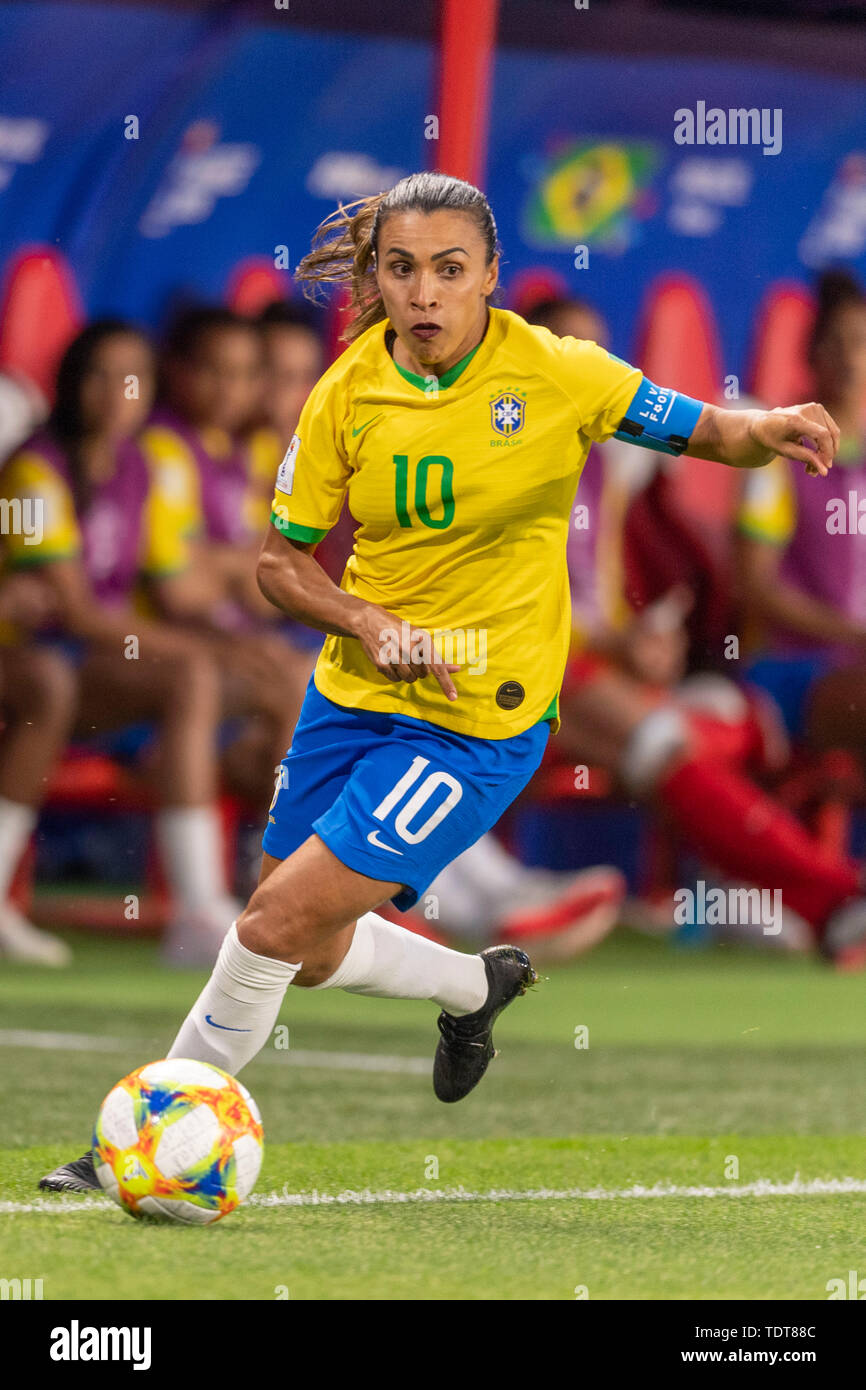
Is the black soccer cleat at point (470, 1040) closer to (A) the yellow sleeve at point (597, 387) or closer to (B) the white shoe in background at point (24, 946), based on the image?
(A) the yellow sleeve at point (597, 387)

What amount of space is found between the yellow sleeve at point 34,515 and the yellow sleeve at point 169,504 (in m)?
0.44

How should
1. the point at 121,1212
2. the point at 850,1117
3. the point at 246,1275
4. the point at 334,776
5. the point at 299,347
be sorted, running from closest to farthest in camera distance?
the point at 246,1275, the point at 121,1212, the point at 334,776, the point at 850,1117, the point at 299,347

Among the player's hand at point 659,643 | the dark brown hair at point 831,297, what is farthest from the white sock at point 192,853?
the dark brown hair at point 831,297

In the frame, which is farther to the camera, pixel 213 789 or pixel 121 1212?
pixel 213 789

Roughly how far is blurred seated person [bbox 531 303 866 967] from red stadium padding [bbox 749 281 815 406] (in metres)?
1.35

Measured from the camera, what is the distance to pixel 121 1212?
435cm

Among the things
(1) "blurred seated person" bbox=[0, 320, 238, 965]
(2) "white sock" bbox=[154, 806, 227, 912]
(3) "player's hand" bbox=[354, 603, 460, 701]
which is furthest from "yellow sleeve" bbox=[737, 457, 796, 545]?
(3) "player's hand" bbox=[354, 603, 460, 701]

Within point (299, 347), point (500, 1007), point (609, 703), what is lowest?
point (500, 1007)

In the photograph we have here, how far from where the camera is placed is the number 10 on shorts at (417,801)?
4.47 meters

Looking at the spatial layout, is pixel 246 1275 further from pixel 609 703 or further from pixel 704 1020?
pixel 609 703

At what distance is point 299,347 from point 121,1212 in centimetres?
755

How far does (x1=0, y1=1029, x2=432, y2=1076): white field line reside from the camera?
6.93 metres

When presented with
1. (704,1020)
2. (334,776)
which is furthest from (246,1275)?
(704,1020)

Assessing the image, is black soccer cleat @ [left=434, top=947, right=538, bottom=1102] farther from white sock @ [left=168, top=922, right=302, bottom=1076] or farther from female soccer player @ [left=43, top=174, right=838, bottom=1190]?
white sock @ [left=168, top=922, right=302, bottom=1076]
